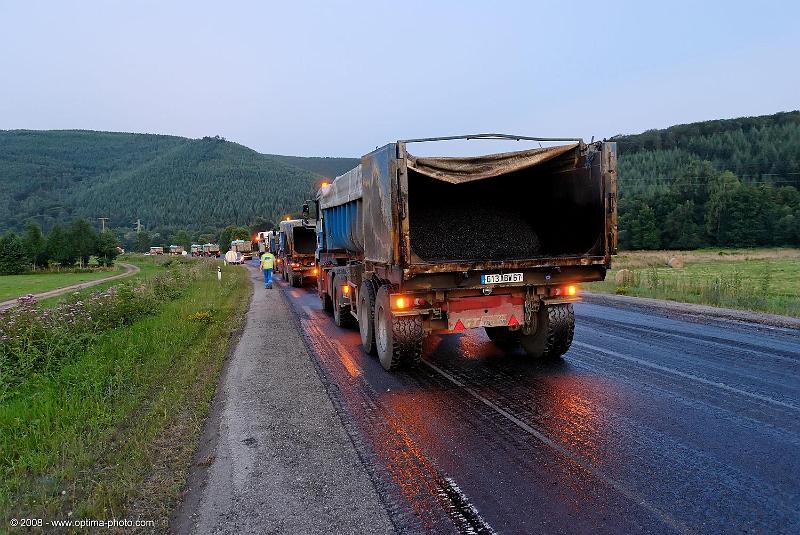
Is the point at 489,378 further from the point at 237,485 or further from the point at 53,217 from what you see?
the point at 53,217

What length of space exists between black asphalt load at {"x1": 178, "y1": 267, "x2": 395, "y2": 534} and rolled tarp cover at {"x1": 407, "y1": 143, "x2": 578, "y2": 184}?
3.17 m

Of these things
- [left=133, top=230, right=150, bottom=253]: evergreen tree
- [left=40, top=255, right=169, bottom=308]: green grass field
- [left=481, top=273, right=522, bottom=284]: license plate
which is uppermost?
[left=133, top=230, right=150, bottom=253]: evergreen tree

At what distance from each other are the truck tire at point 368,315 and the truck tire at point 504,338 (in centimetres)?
207

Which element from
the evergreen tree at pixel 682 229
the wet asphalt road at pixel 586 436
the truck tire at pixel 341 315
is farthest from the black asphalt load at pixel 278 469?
the evergreen tree at pixel 682 229

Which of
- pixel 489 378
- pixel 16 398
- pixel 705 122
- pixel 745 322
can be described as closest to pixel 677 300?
pixel 745 322

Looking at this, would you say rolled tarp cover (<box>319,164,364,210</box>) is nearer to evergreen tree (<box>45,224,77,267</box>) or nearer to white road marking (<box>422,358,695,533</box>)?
white road marking (<box>422,358,695,533</box>)

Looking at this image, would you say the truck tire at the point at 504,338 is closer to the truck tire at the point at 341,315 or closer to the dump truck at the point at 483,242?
the dump truck at the point at 483,242

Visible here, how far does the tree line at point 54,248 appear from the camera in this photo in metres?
68.5

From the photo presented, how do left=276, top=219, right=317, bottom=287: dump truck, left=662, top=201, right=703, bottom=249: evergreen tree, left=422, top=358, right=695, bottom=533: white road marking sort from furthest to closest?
1. left=662, top=201, right=703, bottom=249: evergreen tree
2. left=276, top=219, right=317, bottom=287: dump truck
3. left=422, top=358, right=695, bottom=533: white road marking

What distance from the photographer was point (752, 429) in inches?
184

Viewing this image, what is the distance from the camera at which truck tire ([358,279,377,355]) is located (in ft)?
26.8

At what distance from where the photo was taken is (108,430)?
5.19 meters

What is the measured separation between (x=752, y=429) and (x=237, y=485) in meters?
4.53

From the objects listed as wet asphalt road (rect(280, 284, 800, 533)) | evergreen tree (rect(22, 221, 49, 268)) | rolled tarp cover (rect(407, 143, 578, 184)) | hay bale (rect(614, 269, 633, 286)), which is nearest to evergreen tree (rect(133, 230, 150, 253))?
evergreen tree (rect(22, 221, 49, 268))
